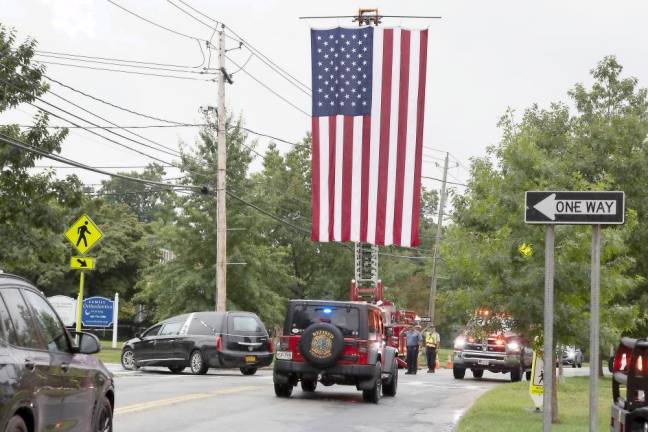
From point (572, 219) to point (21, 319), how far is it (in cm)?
521

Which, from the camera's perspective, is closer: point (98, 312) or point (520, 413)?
point (520, 413)

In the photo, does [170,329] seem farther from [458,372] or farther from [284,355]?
[458,372]

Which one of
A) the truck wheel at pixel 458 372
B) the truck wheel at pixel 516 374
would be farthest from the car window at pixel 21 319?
the truck wheel at pixel 516 374

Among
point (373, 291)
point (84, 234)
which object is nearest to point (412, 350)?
point (373, 291)

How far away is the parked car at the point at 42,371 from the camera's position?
24.0 feet

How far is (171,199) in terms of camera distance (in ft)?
146

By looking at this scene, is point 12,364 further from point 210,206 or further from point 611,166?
point 210,206

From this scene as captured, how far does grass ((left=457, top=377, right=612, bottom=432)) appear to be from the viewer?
53.6 feet

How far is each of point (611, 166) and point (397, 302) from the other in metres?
38.8

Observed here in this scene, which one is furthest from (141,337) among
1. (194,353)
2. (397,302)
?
(397,302)

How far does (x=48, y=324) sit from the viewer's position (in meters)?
8.78

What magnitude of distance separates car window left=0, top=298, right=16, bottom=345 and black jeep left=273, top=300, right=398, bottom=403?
1324 centimetres

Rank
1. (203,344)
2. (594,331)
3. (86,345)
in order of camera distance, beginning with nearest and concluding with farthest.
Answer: (86,345) < (594,331) < (203,344)

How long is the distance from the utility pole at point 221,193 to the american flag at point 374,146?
13.7m
